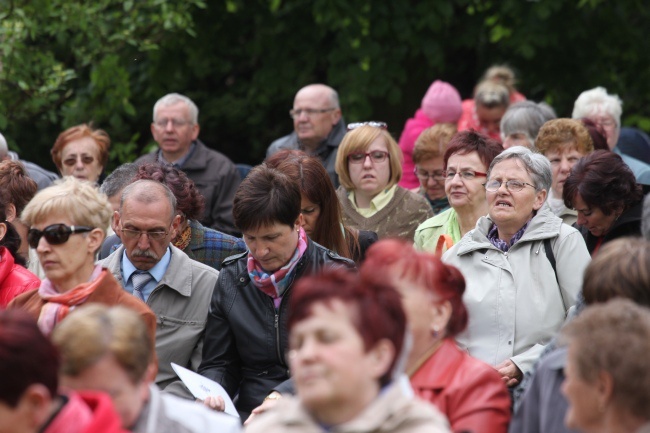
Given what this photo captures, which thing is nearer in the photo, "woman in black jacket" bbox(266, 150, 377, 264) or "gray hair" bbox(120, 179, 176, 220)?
"gray hair" bbox(120, 179, 176, 220)

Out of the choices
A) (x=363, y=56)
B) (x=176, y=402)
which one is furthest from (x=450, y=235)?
(x=363, y=56)

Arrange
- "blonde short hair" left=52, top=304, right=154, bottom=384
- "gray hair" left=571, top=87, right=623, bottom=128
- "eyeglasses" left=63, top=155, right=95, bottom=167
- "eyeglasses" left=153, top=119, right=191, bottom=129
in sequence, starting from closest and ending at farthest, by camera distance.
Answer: "blonde short hair" left=52, top=304, right=154, bottom=384
"gray hair" left=571, top=87, right=623, bottom=128
"eyeglasses" left=63, top=155, right=95, bottom=167
"eyeglasses" left=153, top=119, right=191, bottom=129

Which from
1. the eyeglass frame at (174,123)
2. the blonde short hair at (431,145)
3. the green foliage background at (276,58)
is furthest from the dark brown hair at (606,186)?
the green foliage background at (276,58)

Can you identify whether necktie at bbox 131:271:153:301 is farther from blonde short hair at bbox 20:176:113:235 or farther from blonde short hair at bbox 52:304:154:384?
blonde short hair at bbox 52:304:154:384

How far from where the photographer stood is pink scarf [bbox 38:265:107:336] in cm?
473

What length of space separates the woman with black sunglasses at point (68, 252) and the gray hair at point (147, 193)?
72 centimetres

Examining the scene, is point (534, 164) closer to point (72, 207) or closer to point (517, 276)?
point (517, 276)

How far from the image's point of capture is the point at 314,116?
912cm

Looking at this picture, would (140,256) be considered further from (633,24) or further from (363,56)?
(633,24)

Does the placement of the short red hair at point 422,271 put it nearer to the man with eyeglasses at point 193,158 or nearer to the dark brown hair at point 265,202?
the dark brown hair at point 265,202

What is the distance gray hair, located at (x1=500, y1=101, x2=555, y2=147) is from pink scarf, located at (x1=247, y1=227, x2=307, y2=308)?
2.85 meters

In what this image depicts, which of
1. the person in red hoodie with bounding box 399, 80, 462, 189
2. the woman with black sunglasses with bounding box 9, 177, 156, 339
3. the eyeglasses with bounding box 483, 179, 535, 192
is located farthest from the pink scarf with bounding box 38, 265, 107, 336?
the person in red hoodie with bounding box 399, 80, 462, 189

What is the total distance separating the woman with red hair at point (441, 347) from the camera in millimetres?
4133

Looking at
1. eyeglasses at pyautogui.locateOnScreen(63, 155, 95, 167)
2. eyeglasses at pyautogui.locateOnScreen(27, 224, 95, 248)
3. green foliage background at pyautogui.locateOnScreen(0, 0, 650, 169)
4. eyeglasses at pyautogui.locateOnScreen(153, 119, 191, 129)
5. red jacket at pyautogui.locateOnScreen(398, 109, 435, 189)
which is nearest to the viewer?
eyeglasses at pyautogui.locateOnScreen(27, 224, 95, 248)
